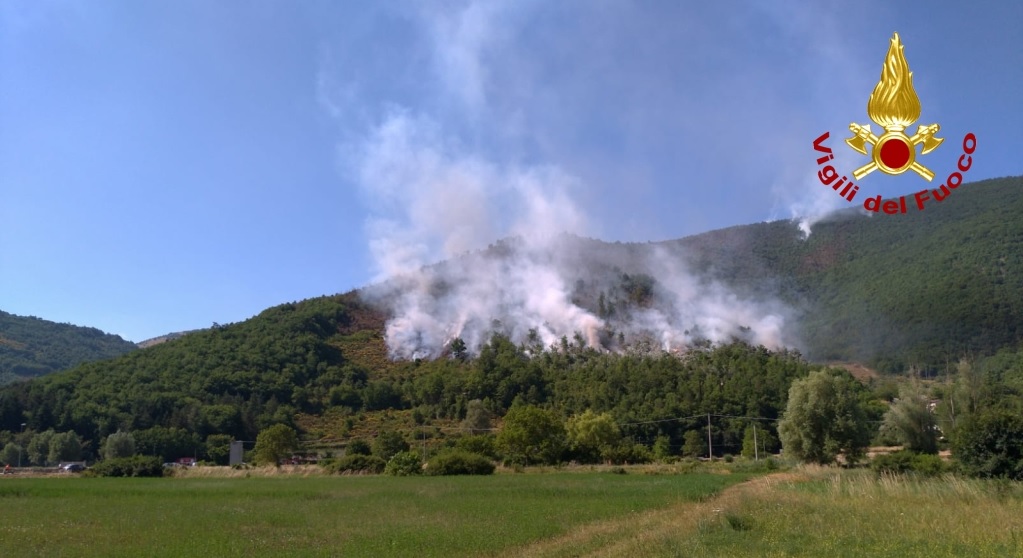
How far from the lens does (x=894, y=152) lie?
16688 millimetres

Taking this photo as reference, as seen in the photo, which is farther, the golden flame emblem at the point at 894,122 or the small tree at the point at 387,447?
the small tree at the point at 387,447

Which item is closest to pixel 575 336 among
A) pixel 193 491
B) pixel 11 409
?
pixel 11 409

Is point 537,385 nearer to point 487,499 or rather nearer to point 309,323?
point 309,323

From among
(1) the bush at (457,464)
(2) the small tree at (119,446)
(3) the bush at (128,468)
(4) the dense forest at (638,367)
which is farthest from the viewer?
(4) the dense forest at (638,367)

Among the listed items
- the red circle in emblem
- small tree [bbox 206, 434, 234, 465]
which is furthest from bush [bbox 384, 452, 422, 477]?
the red circle in emblem

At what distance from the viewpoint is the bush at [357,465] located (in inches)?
3014

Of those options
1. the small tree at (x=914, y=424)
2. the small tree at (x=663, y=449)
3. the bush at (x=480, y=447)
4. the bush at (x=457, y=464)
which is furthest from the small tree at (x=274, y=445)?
the small tree at (x=914, y=424)

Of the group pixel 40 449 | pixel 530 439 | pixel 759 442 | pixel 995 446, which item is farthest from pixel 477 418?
pixel 995 446

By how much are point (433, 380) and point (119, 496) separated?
97.5 m

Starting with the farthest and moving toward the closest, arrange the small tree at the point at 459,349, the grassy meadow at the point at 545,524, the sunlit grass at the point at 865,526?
the small tree at the point at 459,349, the grassy meadow at the point at 545,524, the sunlit grass at the point at 865,526

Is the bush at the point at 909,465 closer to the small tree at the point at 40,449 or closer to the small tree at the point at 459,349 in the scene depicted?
the small tree at the point at 40,449

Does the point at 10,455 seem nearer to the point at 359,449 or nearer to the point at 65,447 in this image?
the point at 65,447

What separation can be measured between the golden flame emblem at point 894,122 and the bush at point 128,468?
77.3 meters

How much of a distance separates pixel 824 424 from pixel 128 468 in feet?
228
